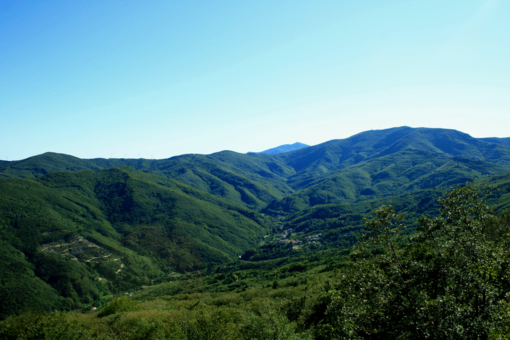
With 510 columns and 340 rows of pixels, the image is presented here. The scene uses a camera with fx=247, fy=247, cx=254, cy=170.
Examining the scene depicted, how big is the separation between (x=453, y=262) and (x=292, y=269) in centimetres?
16688

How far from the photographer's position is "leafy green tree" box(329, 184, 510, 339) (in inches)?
672

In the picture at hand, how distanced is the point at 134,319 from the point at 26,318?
62.6ft

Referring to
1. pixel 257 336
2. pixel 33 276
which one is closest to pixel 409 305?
pixel 257 336

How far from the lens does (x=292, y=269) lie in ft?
575

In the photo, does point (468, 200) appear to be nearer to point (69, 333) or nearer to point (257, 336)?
point (257, 336)

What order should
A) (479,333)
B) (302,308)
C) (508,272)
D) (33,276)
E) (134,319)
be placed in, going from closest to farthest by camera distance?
(479,333) < (508,272) < (134,319) < (302,308) < (33,276)

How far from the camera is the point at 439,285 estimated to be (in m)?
23.2

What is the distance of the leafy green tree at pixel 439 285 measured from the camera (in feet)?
56.0

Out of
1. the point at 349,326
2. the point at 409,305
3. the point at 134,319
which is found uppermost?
the point at 409,305

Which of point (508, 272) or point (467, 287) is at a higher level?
point (508, 272)

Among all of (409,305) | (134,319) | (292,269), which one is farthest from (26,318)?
(292,269)

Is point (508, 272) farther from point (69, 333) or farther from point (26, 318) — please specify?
point (26, 318)

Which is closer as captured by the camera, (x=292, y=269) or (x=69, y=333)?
(x=69, y=333)

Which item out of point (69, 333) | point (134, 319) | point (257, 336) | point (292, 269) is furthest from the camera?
point (292, 269)
